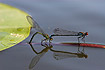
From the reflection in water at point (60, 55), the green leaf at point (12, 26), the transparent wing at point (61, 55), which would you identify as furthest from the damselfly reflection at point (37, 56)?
the green leaf at point (12, 26)

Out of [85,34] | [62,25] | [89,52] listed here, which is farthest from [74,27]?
[89,52]

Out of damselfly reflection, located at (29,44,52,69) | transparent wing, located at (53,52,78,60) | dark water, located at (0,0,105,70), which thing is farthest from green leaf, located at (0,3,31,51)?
transparent wing, located at (53,52,78,60)

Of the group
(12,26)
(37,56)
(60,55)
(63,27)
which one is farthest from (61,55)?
(12,26)

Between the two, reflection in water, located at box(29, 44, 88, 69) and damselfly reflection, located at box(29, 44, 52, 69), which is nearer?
damselfly reflection, located at box(29, 44, 52, 69)

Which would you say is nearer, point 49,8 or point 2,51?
point 2,51

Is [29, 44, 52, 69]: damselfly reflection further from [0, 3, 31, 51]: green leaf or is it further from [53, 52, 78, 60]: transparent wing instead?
[0, 3, 31, 51]: green leaf

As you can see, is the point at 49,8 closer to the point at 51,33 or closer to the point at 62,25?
the point at 62,25
